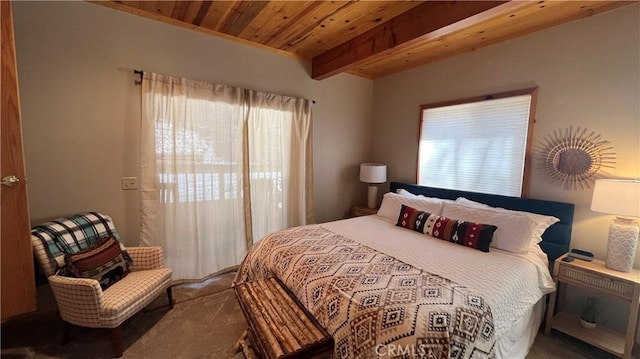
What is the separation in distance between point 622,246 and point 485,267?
41.2 inches

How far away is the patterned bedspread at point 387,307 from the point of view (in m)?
1.15

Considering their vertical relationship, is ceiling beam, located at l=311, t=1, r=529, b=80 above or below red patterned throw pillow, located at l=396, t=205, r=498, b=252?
above

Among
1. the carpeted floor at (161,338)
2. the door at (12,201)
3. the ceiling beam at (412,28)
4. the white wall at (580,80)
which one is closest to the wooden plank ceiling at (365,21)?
the ceiling beam at (412,28)

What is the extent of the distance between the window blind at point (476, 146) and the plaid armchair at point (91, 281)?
316 centimetres

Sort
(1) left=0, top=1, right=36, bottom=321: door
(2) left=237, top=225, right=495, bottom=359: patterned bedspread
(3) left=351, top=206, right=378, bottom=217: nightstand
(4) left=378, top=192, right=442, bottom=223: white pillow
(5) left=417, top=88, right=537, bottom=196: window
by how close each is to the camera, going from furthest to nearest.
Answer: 1. (3) left=351, top=206, right=378, bottom=217: nightstand
2. (4) left=378, top=192, right=442, bottom=223: white pillow
3. (5) left=417, top=88, right=537, bottom=196: window
4. (1) left=0, top=1, right=36, bottom=321: door
5. (2) left=237, top=225, right=495, bottom=359: patterned bedspread

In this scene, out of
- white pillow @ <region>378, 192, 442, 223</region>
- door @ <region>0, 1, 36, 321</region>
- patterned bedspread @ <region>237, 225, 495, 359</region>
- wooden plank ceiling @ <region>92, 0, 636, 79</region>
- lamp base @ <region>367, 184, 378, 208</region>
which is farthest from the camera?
lamp base @ <region>367, 184, 378, 208</region>

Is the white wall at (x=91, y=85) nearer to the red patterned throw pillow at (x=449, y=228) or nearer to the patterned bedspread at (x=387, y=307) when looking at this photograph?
the patterned bedspread at (x=387, y=307)

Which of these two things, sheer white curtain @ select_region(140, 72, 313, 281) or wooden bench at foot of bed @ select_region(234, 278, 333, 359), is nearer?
wooden bench at foot of bed @ select_region(234, 278, 333, 359)

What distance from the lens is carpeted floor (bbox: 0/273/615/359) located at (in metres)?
1.75

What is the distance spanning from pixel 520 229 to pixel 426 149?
1.54 meters

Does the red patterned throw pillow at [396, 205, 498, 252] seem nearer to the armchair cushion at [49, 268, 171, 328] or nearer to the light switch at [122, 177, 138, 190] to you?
the armchair cushion at [49, 268, 171, 328]

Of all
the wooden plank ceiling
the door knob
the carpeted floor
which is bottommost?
the carpeted floor

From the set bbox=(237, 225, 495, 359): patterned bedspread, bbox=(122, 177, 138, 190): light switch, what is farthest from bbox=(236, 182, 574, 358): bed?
bbox=(122, 177, 138, 190): light switch

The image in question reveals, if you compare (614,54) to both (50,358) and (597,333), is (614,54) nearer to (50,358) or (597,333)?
(597,333)
